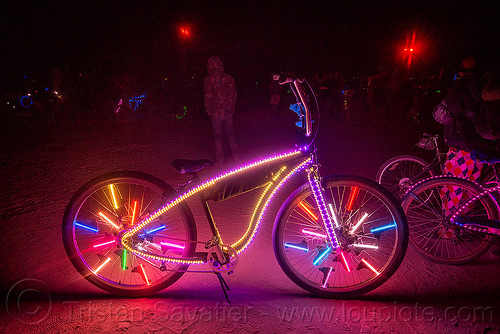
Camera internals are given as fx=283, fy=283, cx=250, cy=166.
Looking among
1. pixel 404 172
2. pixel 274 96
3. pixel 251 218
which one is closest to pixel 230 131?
pixel 404 172

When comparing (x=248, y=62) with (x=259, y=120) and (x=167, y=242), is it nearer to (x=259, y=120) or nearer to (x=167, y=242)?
(x=259, y=120)

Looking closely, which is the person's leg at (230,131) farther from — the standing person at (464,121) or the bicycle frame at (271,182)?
the standing person at (464,121)

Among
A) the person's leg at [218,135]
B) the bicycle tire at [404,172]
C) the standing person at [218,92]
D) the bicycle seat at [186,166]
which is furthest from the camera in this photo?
the person's leg at [218,135]

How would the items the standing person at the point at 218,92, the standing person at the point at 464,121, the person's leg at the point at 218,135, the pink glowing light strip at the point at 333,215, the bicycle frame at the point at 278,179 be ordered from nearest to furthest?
the bicycle frame at the point at 278,179
the pink glowing light strip at the point at 333,215
the standing person at the point at 464,121
the standing person at the point at 218,92
the person's leg at the point at 218,135

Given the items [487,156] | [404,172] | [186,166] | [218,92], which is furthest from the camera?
[218,92]

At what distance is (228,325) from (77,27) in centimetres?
1971

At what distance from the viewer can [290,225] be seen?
12.7ft

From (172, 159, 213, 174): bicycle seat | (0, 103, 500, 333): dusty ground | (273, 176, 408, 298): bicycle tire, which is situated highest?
(172, 159, 213, 174): bicycle seat

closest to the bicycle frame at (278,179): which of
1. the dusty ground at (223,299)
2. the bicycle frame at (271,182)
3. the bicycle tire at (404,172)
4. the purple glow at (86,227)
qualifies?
the bicycle frame at (271,182)

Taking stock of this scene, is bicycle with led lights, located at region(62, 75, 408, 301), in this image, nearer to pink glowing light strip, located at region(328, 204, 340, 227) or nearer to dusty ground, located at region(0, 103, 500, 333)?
pink glowing light strip, located at region(328, 204, 340, 227)

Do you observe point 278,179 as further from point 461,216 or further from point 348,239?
point 461,216

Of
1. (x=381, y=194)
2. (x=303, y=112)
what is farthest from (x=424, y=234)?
(x=303, y=112)

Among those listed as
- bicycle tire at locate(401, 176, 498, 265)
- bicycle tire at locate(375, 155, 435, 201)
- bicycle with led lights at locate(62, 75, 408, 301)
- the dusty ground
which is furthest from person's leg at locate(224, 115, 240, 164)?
bicycle tire at locate(401, 176, 498, 265)

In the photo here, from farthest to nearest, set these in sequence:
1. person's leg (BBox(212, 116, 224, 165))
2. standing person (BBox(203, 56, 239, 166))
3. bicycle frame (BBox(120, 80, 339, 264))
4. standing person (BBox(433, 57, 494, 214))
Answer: person's leg (BBox(212, 116, 224, 165)) < standing person (BBox(203, 56, 239, 166)) < standing person (BBox(433, 57, 494, 214)) < bicycle frame (BBox(120, 80, 339, 264))
